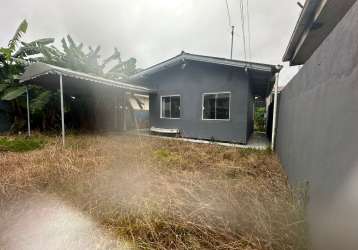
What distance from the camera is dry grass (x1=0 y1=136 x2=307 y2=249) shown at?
6.33 ft

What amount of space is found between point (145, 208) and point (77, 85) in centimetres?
917

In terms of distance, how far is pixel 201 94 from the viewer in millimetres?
9000

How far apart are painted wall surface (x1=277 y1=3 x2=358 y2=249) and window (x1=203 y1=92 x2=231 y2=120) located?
6.28 meters

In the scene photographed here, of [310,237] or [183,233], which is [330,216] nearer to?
[310,237]

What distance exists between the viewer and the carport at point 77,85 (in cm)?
689

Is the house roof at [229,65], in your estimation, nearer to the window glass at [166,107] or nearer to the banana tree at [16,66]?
the window glass at [166,107]

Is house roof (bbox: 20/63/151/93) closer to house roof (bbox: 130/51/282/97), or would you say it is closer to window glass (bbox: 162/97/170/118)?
window glass (bbox: 162/97/170/118)

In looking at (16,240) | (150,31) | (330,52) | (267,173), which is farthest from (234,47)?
(16,240)

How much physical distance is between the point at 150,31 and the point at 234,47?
10050mm

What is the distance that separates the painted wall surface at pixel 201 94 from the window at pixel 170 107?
24 centimetres

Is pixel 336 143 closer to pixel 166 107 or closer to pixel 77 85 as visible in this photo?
pixel 166 107

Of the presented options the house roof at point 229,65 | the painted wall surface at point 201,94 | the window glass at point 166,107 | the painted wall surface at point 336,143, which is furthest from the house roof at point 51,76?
the painted wall surface at point 336,143

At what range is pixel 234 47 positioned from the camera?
59.5 ft

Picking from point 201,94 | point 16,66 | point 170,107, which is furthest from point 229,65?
point 16,66
